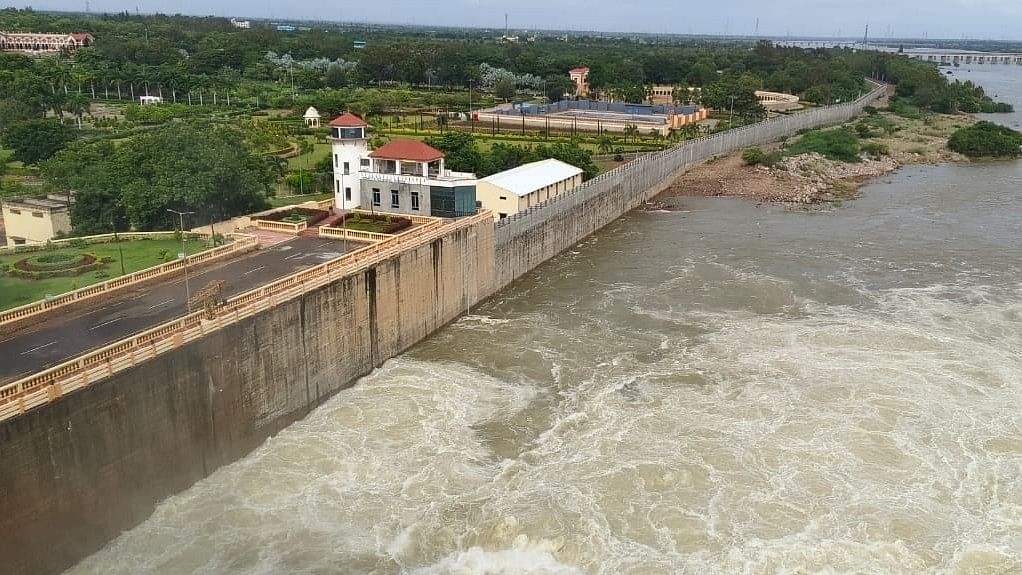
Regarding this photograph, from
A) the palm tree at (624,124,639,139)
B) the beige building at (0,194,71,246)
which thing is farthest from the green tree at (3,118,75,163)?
the palm tree at (624,124,639,139)

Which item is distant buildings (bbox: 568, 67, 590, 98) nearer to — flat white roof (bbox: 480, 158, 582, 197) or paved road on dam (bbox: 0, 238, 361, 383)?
flat white roof (bbox: 480, 158, 582, 197)

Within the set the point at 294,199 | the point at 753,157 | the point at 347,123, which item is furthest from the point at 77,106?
the point at 753,157

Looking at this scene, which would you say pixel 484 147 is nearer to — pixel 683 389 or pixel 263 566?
pixel 683 389

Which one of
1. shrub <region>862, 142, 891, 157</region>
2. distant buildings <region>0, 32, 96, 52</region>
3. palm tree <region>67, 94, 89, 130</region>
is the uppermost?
distant buildings <region>0, 32, 96, 52</region>

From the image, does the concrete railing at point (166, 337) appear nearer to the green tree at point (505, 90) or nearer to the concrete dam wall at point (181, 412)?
the concrete dam wall at point (181, 412)

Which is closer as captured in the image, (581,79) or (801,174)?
(801,174)

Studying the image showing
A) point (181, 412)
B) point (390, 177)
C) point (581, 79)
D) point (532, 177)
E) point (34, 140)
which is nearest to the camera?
point (181, 412)

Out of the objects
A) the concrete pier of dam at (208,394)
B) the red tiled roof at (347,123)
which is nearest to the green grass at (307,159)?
the red tiled roof at (347,123)

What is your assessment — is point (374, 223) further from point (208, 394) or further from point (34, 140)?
point (34, 140)
